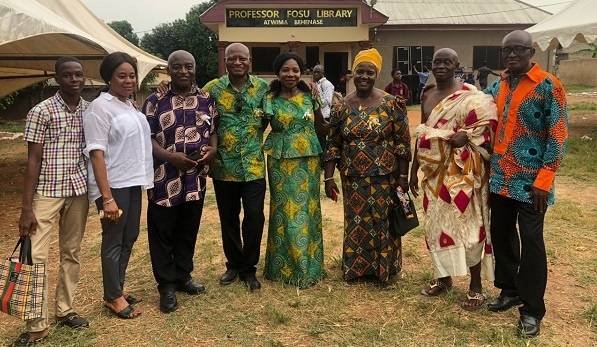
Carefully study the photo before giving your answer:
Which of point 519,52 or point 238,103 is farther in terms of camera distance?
point 238,103

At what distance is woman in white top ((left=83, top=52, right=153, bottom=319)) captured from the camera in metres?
2.95

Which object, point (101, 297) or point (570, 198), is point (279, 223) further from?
point (570, 198)

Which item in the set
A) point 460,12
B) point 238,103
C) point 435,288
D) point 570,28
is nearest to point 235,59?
point 238,103

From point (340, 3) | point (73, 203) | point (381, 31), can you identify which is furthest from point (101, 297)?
point (381, 31)

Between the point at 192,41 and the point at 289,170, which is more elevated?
the point at 192,41

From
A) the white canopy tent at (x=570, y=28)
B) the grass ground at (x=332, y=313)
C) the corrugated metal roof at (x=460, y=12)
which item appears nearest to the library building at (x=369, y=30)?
the corrugated metal roof at (x=460, y=12)

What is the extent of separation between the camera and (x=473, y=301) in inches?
133

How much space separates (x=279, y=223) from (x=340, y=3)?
1576cm

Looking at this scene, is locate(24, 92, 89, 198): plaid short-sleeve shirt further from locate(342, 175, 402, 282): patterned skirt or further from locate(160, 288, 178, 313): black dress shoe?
locate(342, 175, 402, 282): patterned skirt

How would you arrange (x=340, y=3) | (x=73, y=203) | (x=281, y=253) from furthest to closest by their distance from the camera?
(x=340, y=3) → (x=281, y=253) → (x=73, y=203)

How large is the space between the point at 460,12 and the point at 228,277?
805 inches

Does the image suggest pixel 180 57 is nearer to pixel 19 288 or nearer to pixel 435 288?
pixel 19 288

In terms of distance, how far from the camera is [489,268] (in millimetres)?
3383

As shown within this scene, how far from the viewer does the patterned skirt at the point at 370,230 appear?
362 centimetres
